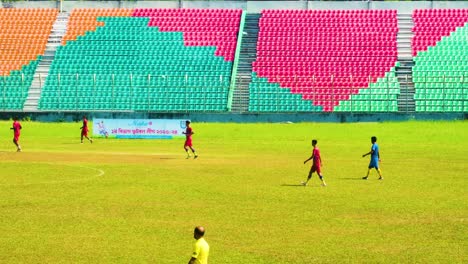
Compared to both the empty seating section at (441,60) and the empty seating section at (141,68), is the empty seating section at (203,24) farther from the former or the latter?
the empty seating section at (441,60)


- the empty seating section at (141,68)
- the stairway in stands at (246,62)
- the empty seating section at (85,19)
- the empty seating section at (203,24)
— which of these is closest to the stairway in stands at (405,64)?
the stairway in stands at (246,62)

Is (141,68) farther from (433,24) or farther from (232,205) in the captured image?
(232,205)

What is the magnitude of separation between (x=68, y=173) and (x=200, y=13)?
47.8 meters

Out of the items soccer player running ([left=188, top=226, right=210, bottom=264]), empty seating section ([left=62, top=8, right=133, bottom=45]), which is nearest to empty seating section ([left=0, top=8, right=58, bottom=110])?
empty seating section ([left=62, top=8, right=133, bottom=45])

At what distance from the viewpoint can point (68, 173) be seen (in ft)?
117

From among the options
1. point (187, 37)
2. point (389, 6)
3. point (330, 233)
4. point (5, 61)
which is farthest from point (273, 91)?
point (330, 233)

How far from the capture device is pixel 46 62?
254 ft

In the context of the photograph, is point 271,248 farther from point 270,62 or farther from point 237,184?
point 270,62

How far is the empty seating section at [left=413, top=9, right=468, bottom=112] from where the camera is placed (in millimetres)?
66688

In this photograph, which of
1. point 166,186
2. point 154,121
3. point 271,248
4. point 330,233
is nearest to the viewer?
point 271,248

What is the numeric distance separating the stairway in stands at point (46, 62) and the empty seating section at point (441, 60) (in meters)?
31.7

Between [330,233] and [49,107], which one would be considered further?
[49,107]

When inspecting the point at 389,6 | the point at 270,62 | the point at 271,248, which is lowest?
the point at 271,248

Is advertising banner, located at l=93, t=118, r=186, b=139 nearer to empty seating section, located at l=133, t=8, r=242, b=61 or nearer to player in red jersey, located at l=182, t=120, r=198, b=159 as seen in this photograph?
player in red jersey, located at l=182, t=120, r=198, b=159
